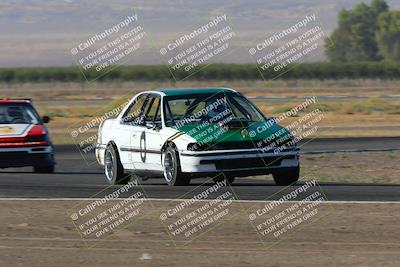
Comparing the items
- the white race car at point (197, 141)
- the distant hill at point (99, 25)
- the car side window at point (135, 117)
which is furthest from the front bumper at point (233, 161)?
the distant hill at point (99, 25)

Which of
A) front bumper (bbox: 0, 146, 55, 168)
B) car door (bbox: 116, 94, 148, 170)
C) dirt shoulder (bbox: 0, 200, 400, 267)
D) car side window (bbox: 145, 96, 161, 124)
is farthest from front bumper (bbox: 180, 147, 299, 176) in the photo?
front bumper (bbox: 0, 146, 55, 168)

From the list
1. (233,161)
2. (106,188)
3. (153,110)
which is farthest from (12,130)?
(233,161)

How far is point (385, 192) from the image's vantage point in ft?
51.7

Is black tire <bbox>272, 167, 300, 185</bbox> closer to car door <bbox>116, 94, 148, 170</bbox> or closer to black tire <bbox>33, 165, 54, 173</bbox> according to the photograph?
car door <bbox>116, 94, 148, 170</bbox>

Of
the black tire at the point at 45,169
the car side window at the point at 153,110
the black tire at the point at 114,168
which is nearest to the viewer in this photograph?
the car side window at the point at 153,110

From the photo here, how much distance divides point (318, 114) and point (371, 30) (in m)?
116

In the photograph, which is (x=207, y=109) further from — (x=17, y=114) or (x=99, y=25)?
(x=99, y=25)

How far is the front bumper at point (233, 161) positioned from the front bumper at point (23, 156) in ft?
17.5

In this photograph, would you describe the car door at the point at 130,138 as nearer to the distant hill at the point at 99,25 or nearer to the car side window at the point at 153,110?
the car side window at the point at 153,110

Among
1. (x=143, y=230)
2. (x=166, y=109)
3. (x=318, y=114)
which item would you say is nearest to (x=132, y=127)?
(x=166, y=109)

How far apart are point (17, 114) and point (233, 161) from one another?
21.7 ft

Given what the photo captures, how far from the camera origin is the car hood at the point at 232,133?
52.6ft

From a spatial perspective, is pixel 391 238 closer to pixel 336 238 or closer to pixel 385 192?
pixel 336 238

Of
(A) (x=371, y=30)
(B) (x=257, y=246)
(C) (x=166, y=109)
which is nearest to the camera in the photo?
(B) (x=257, y=246)
